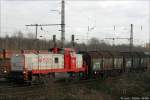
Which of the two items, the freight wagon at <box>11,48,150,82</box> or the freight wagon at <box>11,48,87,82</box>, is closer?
the freight wagon at <box>11,48,87,82</box>

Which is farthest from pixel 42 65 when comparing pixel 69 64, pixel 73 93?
pixel 73 93

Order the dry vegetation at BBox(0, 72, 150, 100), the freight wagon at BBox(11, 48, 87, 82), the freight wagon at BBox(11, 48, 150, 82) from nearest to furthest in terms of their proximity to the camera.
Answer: the dry vegetation at BBox(0, 72, 150, 100)
the freight wagon at BBox(11, 48, 87, 82)
the freight wagon at BBox(11, 48, 150, 82)

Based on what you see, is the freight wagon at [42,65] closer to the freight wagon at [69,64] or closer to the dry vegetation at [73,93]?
A: the freight wagon at [69,64]

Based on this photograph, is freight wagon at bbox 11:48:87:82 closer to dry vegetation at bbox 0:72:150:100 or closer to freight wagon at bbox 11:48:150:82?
freight wagon at bbox 11:48:150:82

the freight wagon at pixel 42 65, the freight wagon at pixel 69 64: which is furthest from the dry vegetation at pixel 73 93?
the freight wagon at pixel 69 64

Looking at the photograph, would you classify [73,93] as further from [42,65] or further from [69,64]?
[69,64]

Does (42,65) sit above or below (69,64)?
above

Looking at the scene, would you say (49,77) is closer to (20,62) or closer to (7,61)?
(20,62)

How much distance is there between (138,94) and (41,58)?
961 centimetres

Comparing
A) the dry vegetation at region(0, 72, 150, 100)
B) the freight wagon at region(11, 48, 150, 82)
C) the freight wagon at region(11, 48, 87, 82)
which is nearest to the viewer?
the dry vegetation at region(0, 72, 150, 100)

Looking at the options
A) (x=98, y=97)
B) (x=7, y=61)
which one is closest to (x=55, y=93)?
(x=98, y=97)

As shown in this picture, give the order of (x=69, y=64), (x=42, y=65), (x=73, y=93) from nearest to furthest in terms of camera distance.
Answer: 1. (x=73, y=93)
2. (x=42, y=65)
3. (x=69, y=64)

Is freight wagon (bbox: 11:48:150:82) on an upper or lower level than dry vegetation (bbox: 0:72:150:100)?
upper

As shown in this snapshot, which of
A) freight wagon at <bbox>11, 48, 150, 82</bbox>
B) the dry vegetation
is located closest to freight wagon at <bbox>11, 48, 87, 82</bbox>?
freight wagon at <bbox>11, 48, 150, 82</bbox>
